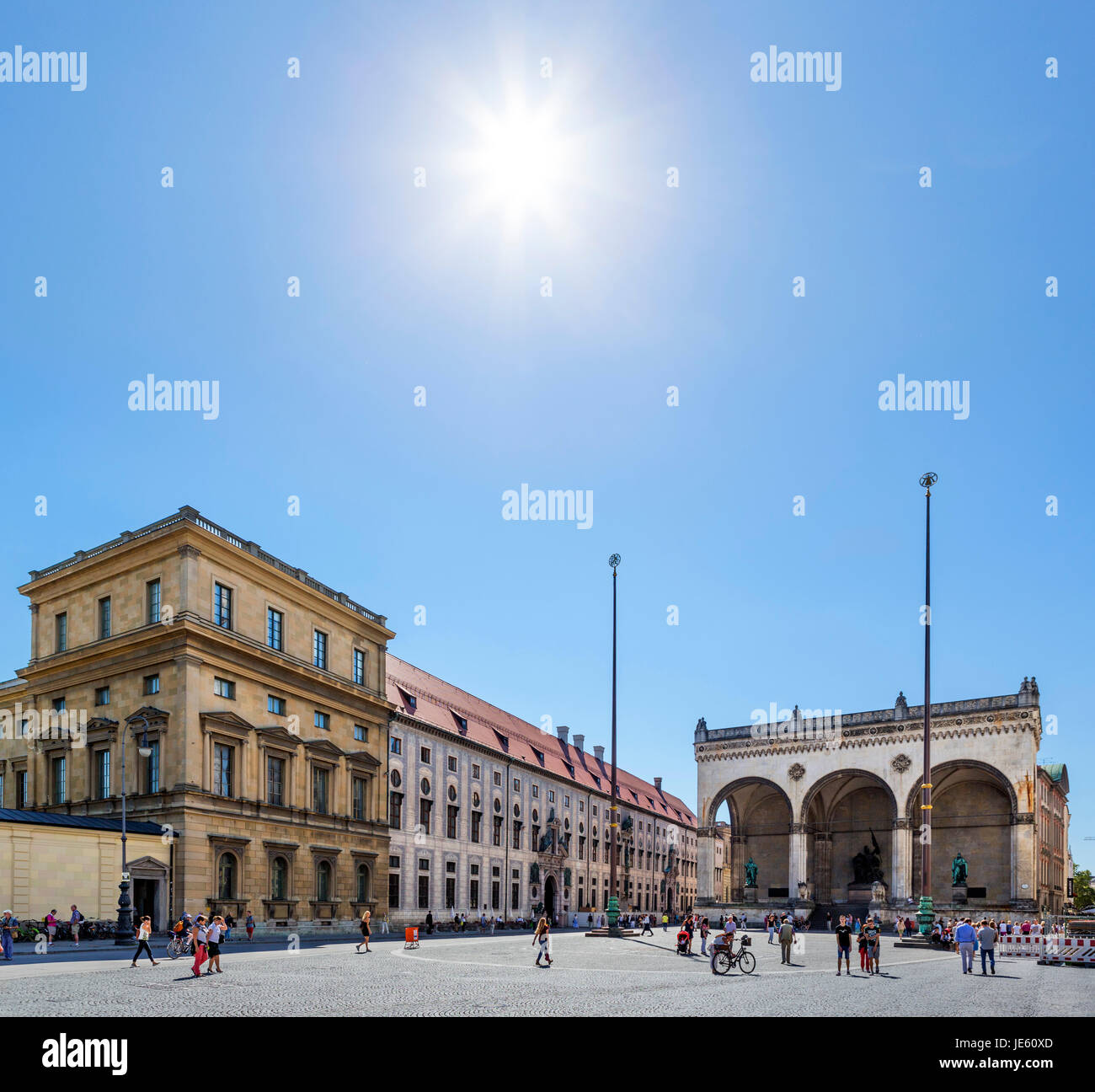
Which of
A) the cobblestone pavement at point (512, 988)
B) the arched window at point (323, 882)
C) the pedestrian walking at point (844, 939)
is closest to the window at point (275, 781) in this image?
the arched window at point (323, 882)

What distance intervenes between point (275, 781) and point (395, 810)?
13.5 m

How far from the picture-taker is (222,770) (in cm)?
4475

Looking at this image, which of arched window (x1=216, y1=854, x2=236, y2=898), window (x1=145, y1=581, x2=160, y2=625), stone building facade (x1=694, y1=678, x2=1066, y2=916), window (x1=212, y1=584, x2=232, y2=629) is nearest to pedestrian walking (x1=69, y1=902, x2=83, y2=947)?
arched window (x1=216, y1=854, x2=236, y2=898)

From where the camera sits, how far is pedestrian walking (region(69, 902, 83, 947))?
120ft

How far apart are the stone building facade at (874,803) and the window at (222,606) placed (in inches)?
1787

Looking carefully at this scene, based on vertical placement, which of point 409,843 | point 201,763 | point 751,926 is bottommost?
point 751,926

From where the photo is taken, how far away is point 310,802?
50625mm

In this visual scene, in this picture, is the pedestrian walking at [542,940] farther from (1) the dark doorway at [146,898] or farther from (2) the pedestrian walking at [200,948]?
(1) the dark doorway at [146,898]

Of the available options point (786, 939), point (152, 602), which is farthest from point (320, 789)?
point (786, 939)

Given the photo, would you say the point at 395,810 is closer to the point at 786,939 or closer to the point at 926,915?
the point at 926,915
